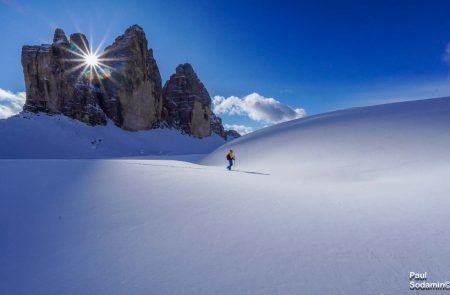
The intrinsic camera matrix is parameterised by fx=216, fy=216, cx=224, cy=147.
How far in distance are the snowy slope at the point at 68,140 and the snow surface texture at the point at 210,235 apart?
127 ft

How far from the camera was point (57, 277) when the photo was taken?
294cm

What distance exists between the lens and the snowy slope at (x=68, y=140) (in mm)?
36094

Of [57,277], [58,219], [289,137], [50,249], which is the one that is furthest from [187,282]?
[289,137]

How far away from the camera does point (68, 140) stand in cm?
4269

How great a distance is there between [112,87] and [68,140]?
903 inches

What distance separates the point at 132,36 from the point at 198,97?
29.8 metres

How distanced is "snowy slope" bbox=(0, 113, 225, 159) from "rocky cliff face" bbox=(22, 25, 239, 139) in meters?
4.10

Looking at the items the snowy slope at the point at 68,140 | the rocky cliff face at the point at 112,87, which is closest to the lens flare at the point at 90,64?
the rocky cliff face at the point at 112,87

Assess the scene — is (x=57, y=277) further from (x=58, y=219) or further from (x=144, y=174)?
(x=144, y=174)

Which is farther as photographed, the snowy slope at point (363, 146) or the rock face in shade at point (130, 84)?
the rock face in shade at point (130, 84)

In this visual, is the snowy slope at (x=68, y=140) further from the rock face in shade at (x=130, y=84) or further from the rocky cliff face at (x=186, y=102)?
the rocky cliff face at (x=186, y=102)

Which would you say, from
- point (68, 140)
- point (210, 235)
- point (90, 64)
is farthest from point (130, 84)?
point (210, 235)

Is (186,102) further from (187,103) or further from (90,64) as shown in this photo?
(90,64)

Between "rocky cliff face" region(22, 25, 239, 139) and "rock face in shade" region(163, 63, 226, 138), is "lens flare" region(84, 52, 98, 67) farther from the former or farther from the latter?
"rock face in shade" region(163, 63, 226, 138)
